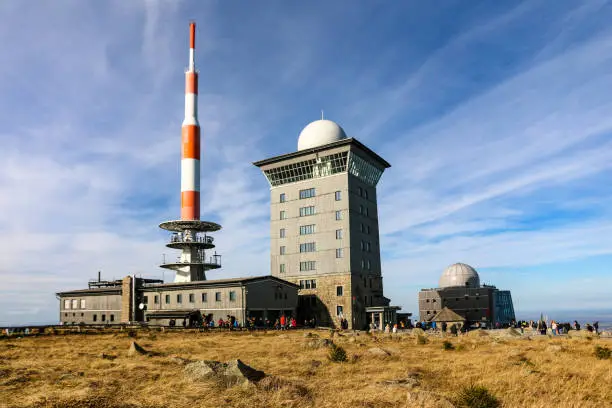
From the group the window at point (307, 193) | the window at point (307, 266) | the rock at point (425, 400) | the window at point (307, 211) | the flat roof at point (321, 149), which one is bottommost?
the rock at point (425, 400)

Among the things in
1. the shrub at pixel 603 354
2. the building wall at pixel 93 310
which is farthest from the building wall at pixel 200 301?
the shrub at pixel 603 354

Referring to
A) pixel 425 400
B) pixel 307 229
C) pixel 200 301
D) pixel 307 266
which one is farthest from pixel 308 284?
pixel 425 400

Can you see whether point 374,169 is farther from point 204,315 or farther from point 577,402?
point 577,402

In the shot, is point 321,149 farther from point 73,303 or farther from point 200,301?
point 73,303

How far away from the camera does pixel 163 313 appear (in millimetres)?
57688

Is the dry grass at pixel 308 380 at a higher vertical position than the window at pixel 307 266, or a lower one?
lower

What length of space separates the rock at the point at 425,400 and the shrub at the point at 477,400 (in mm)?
673

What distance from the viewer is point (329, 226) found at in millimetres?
66250

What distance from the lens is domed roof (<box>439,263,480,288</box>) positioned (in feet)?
273

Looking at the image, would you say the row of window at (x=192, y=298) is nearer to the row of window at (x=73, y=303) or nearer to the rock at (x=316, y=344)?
the row of window at (x=73, y=303)

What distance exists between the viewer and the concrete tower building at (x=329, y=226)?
64000mm

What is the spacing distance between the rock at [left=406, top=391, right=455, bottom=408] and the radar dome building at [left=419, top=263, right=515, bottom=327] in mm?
67412

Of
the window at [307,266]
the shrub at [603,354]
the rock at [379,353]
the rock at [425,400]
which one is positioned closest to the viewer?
the rock at [425,400]

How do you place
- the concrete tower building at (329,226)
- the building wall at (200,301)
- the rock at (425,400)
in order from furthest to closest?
the concrete tower building at (329,226) → the building wall at (200,301) → the rock at (425,400)
